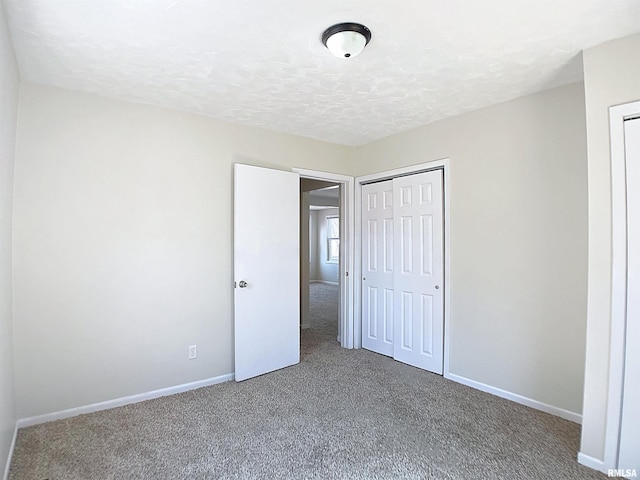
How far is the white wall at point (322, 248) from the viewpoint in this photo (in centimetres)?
1095

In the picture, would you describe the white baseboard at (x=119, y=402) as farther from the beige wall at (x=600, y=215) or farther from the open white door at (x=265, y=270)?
the beige wall at (x=600, y=215)

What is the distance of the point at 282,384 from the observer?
327 centimetres

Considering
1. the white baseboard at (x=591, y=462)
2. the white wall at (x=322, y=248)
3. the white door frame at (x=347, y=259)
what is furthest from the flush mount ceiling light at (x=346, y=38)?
the white wall at (x=322, y=248)

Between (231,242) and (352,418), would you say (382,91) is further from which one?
(352,418)

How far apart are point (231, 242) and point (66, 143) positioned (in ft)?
4.87

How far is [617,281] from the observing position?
1.96 meters

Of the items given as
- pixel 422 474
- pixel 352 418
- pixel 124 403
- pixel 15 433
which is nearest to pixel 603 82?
pixel 422 474

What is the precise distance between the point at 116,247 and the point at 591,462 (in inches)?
137

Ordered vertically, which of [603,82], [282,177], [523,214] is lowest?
[523,214]

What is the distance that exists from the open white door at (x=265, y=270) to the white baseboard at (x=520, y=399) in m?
1.64

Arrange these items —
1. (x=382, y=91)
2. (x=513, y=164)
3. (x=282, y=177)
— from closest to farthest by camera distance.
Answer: (x=382, y=91) → (x=513, y=164) → (x=282, y=177)

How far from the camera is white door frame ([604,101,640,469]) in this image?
1951 mm

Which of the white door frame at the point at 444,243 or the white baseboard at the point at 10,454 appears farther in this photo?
the white door frame at the point at 444,243

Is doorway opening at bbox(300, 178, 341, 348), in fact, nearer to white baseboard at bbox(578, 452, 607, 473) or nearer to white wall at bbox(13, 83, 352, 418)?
white wall at bbox(13, 83, 352, 418)
